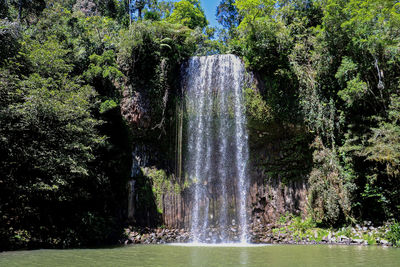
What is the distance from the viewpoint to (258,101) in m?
14.9

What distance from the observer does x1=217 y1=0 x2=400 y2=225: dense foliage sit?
39.2 feet

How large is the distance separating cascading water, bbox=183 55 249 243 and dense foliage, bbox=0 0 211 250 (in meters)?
1.65

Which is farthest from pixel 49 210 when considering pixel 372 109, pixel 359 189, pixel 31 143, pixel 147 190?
pixel 372 109

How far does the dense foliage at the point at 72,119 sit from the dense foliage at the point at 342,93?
5190 mm

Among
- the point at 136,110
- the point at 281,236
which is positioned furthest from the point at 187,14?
the point at 281,236

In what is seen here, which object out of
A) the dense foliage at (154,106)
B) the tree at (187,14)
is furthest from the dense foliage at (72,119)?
the tree at (187,14)

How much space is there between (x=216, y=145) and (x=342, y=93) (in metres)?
6.19

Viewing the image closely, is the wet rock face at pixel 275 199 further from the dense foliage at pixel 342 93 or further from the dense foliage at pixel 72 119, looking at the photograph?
the dense foliage at pixel 72 119

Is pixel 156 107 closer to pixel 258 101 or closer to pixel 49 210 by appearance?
pixel 258 101

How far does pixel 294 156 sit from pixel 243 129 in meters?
2.75

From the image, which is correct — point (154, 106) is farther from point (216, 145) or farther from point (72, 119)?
point (72, 119)

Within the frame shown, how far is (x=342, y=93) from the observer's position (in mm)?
12812

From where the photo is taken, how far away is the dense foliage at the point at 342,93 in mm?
11953

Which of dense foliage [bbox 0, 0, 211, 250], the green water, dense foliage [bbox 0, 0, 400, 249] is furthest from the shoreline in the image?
the green water
